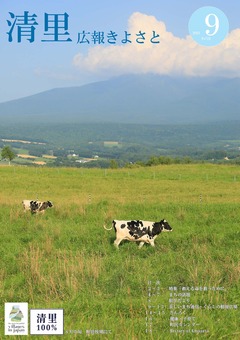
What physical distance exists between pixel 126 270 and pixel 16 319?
3.65m

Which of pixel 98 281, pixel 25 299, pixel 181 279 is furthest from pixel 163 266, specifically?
pixel 25 299

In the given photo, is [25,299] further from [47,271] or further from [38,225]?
[38,225]

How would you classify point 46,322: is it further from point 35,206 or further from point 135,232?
point 35,206

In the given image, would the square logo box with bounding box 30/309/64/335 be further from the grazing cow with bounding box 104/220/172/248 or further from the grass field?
the grazing cow with bounding box 104/220/172/248

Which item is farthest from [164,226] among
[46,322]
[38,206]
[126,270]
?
[38,206]

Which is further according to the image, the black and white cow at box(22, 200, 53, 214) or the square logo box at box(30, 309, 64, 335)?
the black and white cow at box(22, 200, 53, 214)

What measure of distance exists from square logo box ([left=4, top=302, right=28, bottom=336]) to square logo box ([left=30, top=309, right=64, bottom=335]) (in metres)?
0.17

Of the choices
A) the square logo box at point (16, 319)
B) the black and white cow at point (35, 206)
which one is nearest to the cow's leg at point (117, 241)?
the square logo box at point (16, 319)

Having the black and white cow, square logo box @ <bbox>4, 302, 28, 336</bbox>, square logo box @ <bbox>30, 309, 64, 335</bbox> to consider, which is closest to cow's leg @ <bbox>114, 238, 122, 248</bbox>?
square logo box @ <bbox>4, 302, 28, 336</bbox>

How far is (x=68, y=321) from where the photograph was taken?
713cm

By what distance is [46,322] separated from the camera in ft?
21.6

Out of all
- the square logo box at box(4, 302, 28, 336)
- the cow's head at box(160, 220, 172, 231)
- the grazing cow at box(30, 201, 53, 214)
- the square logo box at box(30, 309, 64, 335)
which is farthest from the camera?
the grazing cow at box(30, 201, 53, 214)

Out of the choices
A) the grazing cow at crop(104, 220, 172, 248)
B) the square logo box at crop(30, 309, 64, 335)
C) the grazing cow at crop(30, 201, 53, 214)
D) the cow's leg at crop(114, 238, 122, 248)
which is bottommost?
the square logo box at crop(30, 309, 64, 335)

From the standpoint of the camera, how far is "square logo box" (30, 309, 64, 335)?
21.1 ft
